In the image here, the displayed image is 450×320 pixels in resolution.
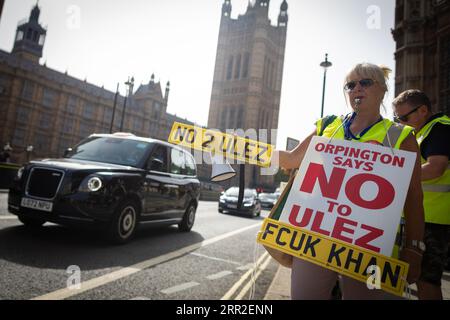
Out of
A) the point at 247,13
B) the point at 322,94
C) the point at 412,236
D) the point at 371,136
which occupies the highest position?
the point at 247,13

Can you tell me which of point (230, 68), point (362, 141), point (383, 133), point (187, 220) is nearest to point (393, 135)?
point (383, 133)

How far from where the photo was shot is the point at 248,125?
67000 millimetres

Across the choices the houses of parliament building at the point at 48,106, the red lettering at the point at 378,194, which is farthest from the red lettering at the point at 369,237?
the houses of parliament building at the point at 48,106

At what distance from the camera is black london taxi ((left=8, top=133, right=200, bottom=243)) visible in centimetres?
443

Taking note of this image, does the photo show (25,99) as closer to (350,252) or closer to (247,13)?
(247,13)

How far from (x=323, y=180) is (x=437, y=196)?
130 cm

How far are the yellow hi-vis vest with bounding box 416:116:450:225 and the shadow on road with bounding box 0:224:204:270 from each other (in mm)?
3598

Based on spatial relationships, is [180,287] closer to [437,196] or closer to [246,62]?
[437,196]

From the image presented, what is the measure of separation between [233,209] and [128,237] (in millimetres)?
9166

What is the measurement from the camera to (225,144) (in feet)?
6.15

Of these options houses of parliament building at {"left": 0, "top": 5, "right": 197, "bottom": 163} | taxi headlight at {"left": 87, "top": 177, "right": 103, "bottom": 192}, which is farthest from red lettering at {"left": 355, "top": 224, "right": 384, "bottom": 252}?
houses of parliament building at {"left": 0, "top": 5, "right": 197, "bottom": 163}

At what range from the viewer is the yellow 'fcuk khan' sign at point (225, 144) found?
5.99 feet

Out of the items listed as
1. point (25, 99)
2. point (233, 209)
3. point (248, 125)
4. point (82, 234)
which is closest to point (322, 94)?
point (233, 209)

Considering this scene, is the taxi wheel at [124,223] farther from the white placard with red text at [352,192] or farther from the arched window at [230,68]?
the arched window at [230,68]
